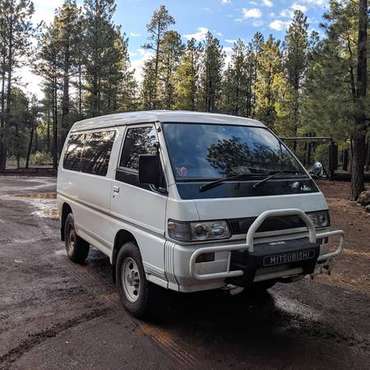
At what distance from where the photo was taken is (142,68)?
4681 centimetres

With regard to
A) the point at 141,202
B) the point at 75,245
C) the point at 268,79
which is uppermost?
the point at 268,79

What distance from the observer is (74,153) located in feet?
23.7

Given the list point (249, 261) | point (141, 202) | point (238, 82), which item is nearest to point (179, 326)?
point (249, 261)

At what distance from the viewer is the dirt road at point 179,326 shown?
3812 mm

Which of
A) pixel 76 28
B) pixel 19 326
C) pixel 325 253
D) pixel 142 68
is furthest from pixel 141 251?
pixel 142 68

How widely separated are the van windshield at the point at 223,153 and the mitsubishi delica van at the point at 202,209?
0.04 feet

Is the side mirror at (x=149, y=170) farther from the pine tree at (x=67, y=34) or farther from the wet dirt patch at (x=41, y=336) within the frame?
the pine tree at (x=67, y=34)

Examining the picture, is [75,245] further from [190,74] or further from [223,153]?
[190,74]

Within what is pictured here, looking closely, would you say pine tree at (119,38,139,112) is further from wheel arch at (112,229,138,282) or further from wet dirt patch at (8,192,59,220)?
wheel arch at (112,229,138,282)

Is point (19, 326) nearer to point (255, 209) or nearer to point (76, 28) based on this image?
point (255, 209)

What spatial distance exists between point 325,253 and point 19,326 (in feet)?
10.8

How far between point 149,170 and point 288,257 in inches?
61.0

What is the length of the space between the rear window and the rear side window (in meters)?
0.46

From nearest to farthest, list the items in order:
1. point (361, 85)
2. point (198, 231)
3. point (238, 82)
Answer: point (198, 231), point (361, 85), point (238, 82)
